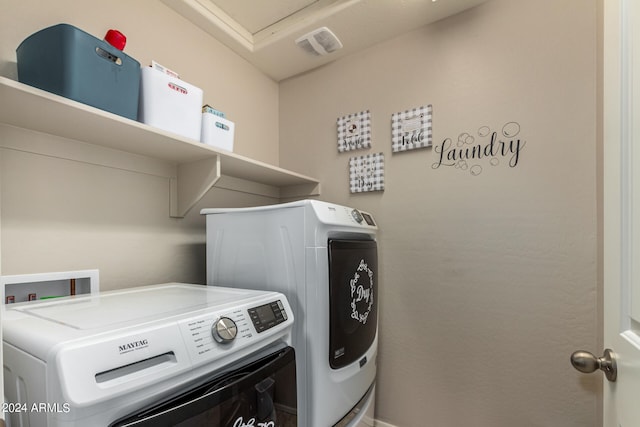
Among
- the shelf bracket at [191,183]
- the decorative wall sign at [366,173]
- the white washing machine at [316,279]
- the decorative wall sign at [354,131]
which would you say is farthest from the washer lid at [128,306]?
the decorative wall sign at [354,131]

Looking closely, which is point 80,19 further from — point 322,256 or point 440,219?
point 440,219

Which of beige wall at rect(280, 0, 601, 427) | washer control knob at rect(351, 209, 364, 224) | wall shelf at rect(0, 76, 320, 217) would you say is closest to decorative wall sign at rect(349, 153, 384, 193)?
beige wall at rect(280, 0, 601, 427)

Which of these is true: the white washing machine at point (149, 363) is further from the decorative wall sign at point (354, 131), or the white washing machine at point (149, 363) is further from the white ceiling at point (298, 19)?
the white ceiling at point (298, 19)

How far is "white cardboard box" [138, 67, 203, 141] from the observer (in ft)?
3.92

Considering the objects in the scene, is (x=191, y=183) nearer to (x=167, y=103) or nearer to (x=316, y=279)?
(x=167, y=103)

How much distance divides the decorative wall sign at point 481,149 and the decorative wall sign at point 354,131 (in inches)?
16.4

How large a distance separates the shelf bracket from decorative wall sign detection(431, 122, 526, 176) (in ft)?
3.70

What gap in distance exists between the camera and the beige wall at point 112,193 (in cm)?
107

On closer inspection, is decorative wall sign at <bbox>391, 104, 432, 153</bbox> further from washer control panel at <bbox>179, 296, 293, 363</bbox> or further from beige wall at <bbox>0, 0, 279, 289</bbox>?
washer control panel at <bbox>179, 296, 293, 363</bbox>

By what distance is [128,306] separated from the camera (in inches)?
34.6

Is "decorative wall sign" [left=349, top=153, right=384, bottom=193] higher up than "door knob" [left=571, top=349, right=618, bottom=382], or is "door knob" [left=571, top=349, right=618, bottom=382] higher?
"decorative wall sign" [left=349, top=153, right=384, bottom=193]

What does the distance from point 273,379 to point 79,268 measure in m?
0.90

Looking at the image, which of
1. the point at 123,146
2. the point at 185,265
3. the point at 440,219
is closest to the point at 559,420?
the point at 440,219

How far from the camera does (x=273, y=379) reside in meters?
0.85
